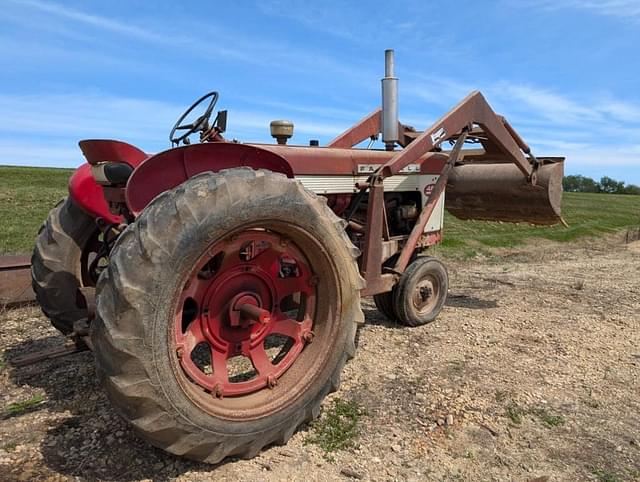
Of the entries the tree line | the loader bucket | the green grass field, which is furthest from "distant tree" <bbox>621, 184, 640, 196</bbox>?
the loader bucket

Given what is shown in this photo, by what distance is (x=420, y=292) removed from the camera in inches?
189

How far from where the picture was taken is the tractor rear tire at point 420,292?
464 cm

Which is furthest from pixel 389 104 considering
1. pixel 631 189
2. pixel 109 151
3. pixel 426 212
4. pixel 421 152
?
pixel 631 189

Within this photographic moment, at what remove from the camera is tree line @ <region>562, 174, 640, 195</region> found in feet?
200

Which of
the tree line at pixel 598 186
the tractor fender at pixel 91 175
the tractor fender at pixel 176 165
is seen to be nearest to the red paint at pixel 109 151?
the tractor fender at pixel 91 175

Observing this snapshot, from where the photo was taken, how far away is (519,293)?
6168 millimetres

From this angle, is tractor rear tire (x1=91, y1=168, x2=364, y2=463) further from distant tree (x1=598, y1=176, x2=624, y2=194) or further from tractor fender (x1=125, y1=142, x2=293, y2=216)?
distant tree (x1=598, y1=176, x2=624, y2=194)

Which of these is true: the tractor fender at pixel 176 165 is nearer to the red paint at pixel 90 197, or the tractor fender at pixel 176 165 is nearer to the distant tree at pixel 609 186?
the red paint at pixel 90 197

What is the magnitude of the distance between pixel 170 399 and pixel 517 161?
402 centimetres

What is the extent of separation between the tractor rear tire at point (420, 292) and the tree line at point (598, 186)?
58.0 metres

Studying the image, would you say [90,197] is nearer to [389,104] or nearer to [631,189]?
[389,104]

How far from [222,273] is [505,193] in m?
3.52

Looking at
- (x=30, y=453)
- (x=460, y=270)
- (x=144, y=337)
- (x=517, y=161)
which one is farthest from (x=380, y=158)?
(x=460, y=270)

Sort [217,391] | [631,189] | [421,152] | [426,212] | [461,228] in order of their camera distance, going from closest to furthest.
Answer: [217,391], [421,152], [426,212], [461,228], [631,189]
